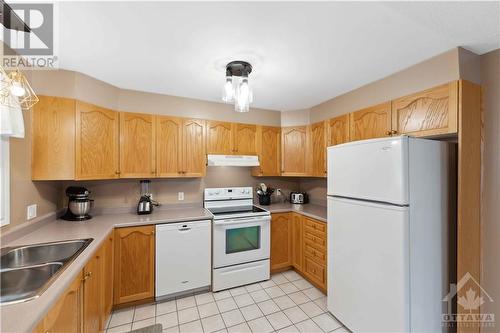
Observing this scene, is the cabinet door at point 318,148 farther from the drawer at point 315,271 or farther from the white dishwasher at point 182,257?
the white dishwasher at point 182,257

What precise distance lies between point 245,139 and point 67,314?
248 cm

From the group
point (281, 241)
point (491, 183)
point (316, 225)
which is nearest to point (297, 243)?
point (281, 241)

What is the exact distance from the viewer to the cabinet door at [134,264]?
218cm

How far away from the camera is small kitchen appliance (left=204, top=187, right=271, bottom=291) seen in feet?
8.34

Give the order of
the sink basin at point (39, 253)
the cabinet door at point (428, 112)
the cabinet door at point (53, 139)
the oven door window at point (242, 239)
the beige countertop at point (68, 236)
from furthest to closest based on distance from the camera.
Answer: the oven door window at point (242, 239), the cabinet door at point (53, 139), the cabinet door at point (428, 112), the sink basin at point (39, 253), the beige countertop at point (68, 236)

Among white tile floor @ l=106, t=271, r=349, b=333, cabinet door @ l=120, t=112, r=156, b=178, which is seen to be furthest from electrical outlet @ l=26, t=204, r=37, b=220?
white tile floor @ l=106, t=271, r=349, b=333

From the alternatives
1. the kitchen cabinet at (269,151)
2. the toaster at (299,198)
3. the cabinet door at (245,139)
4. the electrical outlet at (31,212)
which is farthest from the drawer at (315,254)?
the electrical outlet at (31,212)

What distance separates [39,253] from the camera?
155cm

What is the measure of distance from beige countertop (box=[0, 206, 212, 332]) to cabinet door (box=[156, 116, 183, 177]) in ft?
1.75

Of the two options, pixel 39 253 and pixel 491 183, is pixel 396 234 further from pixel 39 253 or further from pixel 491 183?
pixel 39 253

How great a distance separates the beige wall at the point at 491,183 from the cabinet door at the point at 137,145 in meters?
3.13

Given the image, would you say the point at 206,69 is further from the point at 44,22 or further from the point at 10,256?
the point at 10,256

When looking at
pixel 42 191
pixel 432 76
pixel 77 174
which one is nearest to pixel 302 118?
pixel 432 76

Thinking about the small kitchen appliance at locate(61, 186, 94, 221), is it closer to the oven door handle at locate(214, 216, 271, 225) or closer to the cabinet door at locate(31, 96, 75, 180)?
the cabinet door at locate(31, 96, 75, 180)
